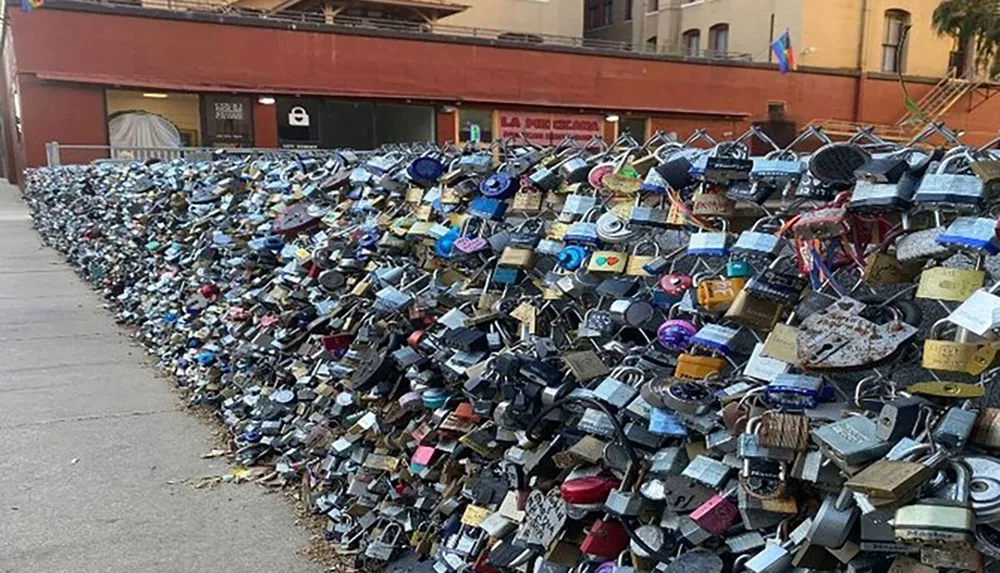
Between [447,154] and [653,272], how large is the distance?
1.57 metres

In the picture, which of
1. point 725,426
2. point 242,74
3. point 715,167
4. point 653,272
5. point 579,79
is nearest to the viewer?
point 725,426

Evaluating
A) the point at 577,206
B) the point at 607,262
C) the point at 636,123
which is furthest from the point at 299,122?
the point at 607,262

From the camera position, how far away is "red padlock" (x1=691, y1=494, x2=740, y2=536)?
5.63ft

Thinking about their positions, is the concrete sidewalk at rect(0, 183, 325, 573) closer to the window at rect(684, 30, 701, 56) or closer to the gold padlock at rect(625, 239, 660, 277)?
the gold padlock at rect(625, 239, 660, 277)

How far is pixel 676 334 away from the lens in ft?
6.50

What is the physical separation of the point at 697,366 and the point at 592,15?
47.1m

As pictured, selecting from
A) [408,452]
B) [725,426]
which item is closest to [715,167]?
[725,426]

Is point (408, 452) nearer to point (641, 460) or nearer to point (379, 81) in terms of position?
point (641, 460)

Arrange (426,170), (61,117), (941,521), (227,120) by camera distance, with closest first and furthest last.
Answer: (941,521) → (426,170) → (61,117) → (227,120)

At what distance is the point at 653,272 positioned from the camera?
83.4 inches

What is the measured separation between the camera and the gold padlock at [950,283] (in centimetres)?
144

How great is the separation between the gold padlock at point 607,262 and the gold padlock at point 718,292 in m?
0.33

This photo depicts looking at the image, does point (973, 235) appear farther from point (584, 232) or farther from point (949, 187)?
point (584, 232)

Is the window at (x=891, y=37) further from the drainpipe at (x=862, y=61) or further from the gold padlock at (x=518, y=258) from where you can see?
the gold padlock at (x=518, y=258)
